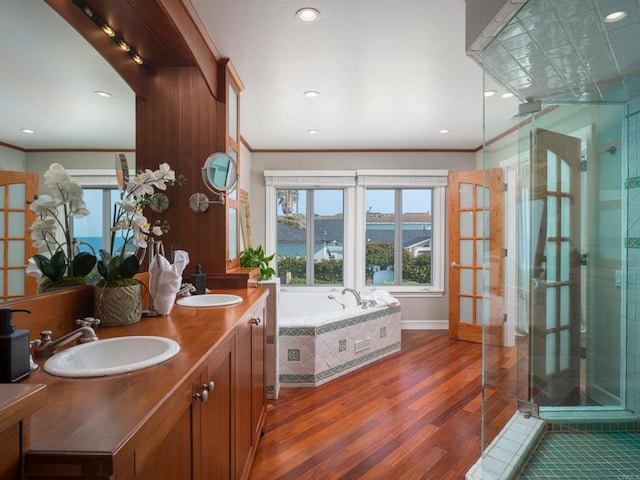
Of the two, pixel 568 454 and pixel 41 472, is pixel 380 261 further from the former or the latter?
pixel 41 472

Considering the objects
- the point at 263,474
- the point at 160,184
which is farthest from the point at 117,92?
the point at 263,474

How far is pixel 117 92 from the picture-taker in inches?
64.4

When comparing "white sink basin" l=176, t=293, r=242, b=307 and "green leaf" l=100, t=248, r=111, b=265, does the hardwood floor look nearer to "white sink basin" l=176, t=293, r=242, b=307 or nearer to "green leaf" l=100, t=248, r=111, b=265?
"white sink basin" l=176, t=293, r=242, b=307

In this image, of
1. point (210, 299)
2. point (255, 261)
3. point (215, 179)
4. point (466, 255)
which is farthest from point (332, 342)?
point (466, 255)

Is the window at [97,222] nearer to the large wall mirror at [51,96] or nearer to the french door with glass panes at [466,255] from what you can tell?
the large wall mirror at [51,96]

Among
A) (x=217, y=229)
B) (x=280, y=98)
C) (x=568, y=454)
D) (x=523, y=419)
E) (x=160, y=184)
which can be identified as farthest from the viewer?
(x=280, y=98)

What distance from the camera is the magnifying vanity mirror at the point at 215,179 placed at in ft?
7.09

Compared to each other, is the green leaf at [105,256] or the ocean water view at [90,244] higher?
the ocean water view at [90,244]

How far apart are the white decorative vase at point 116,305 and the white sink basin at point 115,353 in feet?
0.86

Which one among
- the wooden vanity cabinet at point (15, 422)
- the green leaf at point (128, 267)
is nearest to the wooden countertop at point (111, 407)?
the wooden vanity cabinet at point (15, 422)

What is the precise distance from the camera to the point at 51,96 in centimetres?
122

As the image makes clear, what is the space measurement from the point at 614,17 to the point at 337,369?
2853 mm

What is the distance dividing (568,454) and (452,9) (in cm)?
244

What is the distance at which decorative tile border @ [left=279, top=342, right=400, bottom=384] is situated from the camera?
2.87 meters
